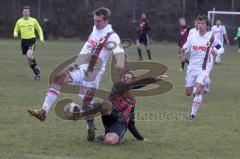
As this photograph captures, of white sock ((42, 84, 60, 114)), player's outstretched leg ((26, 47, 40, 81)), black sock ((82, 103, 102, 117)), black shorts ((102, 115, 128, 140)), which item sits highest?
white sock ((42, 84, 60, 114))

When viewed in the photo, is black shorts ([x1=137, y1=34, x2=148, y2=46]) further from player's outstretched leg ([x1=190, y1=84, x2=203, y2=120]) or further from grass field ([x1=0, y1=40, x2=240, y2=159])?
player's outstretched leg ([x1=190, y1=84, x2=203, y2=120])

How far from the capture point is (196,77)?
38.4 feet

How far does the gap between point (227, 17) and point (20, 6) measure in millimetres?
19616

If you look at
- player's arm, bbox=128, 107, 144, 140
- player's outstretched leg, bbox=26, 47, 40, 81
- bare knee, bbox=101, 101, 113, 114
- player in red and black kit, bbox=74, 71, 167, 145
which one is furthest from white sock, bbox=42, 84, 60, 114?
player's outstretched leg, bbox=26, 47, 40, 81

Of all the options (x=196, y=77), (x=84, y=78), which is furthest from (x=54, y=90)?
(x=196, y=77)

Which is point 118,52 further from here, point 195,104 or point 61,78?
point 195,104

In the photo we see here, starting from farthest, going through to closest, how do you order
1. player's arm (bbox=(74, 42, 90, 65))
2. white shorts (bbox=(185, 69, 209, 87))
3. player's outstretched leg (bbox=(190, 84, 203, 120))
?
1. white shorts (bbox=(185, 69, 209, 87))
2. player's outstretched leg (bbox=(190, 84, 203, 120))
3. player's arm (bbox=(74, 42, 90, 65))

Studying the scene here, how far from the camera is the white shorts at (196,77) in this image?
11.4 metres

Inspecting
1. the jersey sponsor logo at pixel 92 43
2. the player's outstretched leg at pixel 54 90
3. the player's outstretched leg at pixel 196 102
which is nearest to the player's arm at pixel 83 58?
the jersey sponsor logo at pixel 92 43

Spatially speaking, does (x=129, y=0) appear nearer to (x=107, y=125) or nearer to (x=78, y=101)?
(x=78, y=101)

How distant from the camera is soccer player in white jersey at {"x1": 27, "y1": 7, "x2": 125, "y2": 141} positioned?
338 inches

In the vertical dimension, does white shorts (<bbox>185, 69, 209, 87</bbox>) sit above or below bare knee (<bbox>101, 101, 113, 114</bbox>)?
below

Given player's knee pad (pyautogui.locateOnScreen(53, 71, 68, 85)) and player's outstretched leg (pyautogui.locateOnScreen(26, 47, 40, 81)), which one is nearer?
player's knee pad (pyautogui.locateOnScreen(53, 71, 68, 85))

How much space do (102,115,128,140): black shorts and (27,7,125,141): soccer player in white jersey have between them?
0.22 meters
